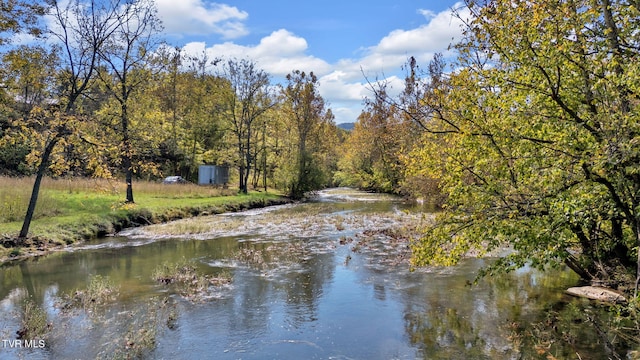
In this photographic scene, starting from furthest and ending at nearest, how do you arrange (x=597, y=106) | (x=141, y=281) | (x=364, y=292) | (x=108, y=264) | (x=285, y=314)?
(x=108, y=264), (x=141, y=281), (x=364, y=292), (x=285, y=314), (x=597, y=106)

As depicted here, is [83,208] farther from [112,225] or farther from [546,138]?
[546,138]

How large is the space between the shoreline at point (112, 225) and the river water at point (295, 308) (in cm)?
99

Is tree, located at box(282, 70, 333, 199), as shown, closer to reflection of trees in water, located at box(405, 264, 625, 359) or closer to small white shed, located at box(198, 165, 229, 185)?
small white shed, located at box(198, 165, 229, 185)

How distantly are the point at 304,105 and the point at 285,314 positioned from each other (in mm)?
42366

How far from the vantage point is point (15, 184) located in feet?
80.7

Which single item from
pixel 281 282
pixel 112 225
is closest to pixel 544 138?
pixel 281 282

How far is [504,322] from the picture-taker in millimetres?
9984

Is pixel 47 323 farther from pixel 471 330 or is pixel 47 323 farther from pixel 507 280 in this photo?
pixel 507 280

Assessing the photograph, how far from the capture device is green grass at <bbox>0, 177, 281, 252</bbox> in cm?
2067

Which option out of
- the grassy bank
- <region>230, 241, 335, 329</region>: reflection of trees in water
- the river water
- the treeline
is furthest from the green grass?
the treeline

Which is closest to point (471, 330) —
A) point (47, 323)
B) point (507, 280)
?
point (507, 280)

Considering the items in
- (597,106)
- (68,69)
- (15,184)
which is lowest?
(15,184)

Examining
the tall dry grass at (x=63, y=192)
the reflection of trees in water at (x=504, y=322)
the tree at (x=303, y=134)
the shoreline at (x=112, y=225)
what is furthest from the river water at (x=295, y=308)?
the tree at (x=303, y=134)

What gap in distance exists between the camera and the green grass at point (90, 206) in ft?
67.8
